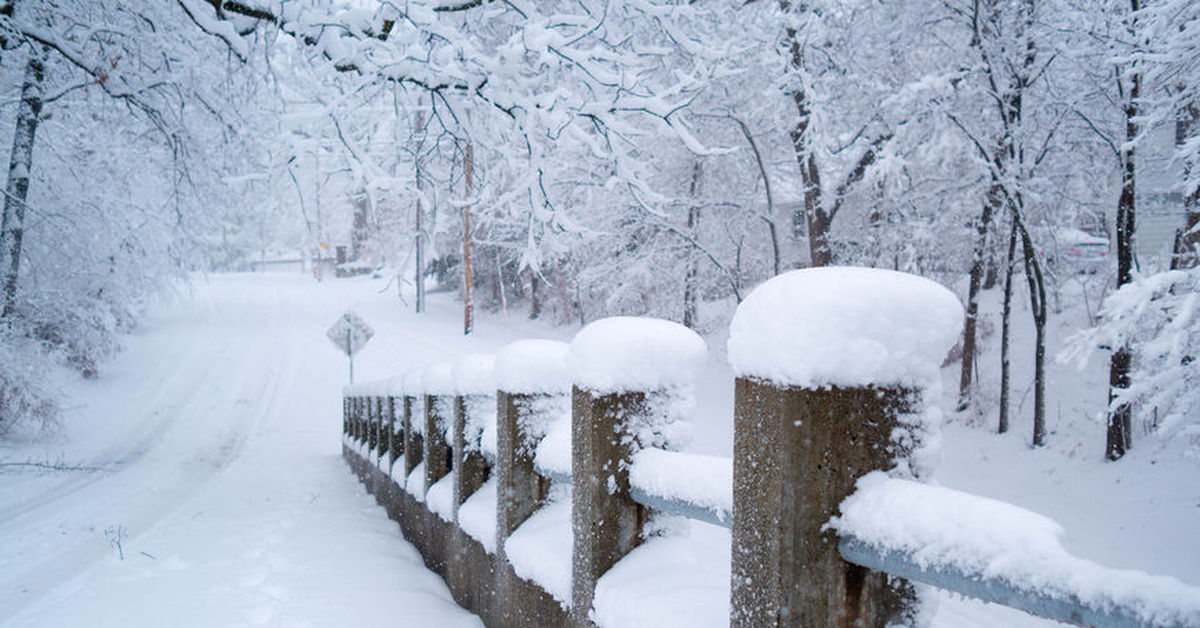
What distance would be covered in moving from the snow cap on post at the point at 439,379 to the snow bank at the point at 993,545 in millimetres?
3320

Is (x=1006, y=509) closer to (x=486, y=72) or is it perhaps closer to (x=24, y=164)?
(x=486, y=72)

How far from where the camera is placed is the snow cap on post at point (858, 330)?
1.47 m

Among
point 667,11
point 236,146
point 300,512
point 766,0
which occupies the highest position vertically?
point 766,0

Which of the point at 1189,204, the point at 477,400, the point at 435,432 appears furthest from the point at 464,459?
the point at 1189,204

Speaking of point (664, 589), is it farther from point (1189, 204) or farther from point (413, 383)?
point (1189, 204)

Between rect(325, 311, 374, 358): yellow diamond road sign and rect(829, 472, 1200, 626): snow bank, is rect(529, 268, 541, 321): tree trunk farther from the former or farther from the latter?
rect(829, 472, 1200, 626): snow bank

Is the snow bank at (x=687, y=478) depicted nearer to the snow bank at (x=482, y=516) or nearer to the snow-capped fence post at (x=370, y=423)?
the snow bank at (x=482, y=516)

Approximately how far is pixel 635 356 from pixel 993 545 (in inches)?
55.2

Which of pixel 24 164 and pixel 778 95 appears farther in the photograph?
pixel 778 95

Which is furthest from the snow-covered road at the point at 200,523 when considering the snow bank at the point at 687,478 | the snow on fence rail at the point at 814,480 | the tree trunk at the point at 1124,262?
the tree trunk at the point at 1124,262

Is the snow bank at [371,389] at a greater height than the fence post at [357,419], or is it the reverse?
the snow bank at [371,389]

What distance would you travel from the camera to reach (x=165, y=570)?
16.5ft

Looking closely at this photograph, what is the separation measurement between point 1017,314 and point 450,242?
2563 centimetres

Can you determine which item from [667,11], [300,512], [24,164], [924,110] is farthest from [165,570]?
[924,110]
